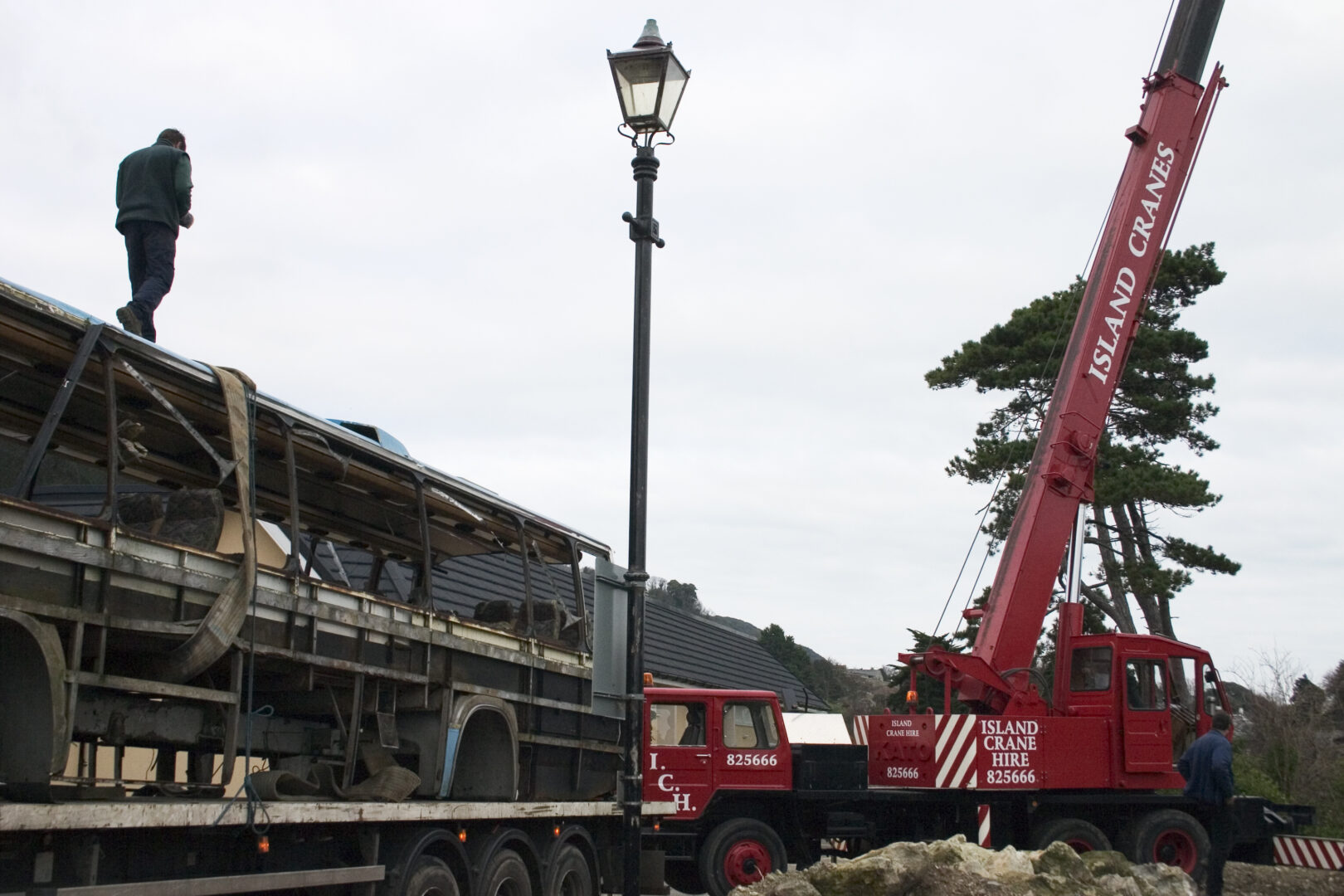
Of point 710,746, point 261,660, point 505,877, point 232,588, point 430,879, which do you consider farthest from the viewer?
point 710,746

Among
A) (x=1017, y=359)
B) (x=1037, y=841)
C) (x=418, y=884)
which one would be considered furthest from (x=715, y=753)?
(x=1017, y=359)

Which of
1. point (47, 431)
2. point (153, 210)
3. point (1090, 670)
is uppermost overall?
point (153, 210)

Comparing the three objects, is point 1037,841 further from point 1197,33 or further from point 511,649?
point 1197,33

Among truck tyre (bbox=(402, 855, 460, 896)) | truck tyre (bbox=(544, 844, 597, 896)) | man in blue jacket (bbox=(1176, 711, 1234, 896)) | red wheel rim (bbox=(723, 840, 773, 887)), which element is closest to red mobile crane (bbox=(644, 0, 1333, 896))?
red wheel rim (bbox=(723, 840, 773, 887))

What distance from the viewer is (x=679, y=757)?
15.2m

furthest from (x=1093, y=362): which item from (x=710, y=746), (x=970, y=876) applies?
(x=970, y=876)

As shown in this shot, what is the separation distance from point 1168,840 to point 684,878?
546 cm

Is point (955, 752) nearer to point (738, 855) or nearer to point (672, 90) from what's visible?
point (738, 855)

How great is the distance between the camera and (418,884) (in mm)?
8734

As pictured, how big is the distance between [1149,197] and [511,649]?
429 inches

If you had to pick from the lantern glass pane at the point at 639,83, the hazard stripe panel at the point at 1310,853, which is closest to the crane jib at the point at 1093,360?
the hazard stripe panel at the point at 1310,853

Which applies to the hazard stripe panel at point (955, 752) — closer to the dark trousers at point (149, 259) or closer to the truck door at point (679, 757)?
the truck door at point (679, 757)

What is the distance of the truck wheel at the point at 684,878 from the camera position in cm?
1510

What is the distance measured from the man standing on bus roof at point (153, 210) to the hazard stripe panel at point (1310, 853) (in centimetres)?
1318
